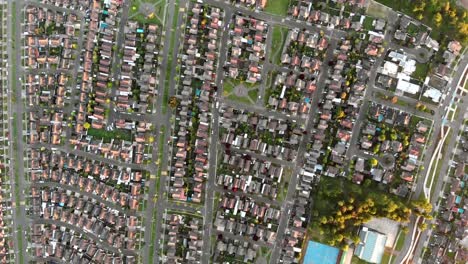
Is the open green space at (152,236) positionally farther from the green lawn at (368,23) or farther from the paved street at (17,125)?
the green lawn at (368,23)

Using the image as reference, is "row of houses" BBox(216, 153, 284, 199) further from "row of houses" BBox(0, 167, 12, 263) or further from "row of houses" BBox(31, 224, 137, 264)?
"row of houses" BBox(0, 167, 12, 263)

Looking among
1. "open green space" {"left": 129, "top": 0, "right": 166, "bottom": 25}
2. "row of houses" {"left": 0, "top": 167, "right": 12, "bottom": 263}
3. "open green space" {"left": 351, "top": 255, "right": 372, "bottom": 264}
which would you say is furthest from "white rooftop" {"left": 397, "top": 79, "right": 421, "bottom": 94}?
"row of houses" {"left": 0, "top": 167, "right": 12, "bottom": 263}

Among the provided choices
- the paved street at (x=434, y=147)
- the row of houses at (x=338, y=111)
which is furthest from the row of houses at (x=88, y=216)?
the paved street at (x=434, y=147)

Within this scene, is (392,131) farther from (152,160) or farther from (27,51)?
(27,51)

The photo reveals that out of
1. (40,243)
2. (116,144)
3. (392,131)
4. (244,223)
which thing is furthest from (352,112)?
(40,243)

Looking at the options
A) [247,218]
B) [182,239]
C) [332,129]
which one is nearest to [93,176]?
[182,239]

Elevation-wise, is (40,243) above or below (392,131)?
below

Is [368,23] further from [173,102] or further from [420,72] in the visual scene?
[173,102]
